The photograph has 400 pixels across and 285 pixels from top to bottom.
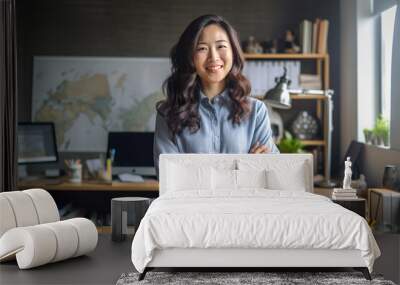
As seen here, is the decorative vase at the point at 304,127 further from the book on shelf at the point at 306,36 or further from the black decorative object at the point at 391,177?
the black decorative object at the point at 391,177

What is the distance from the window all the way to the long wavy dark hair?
134 centimetres

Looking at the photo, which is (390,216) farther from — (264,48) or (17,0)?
(17,0)

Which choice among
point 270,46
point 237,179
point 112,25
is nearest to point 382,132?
point 270,46

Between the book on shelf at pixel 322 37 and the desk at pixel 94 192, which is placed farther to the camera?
the book on shelf at pixel 322 37

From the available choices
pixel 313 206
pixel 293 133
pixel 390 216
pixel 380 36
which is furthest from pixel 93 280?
pixel 380 36

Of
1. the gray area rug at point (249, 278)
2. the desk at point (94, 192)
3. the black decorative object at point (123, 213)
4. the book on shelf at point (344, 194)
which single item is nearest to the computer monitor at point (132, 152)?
the desk at point (94, 192)

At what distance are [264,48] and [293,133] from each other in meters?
0.93

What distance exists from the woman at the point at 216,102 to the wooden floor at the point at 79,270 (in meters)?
1.73

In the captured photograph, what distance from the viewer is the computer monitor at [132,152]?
303 inches

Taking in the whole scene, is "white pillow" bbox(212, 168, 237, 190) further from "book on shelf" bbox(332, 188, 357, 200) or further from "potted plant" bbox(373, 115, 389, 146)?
"potted plant" bbox(373, 115, 389, 146)

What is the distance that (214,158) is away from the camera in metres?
6.86

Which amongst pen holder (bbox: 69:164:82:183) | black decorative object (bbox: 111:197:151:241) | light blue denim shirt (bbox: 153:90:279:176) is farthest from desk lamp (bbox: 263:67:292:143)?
Result: pen holder (bbox: 69:164:82:183)

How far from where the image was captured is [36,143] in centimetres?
772

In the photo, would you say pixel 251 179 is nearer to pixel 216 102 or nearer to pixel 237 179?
pixel 237 179
